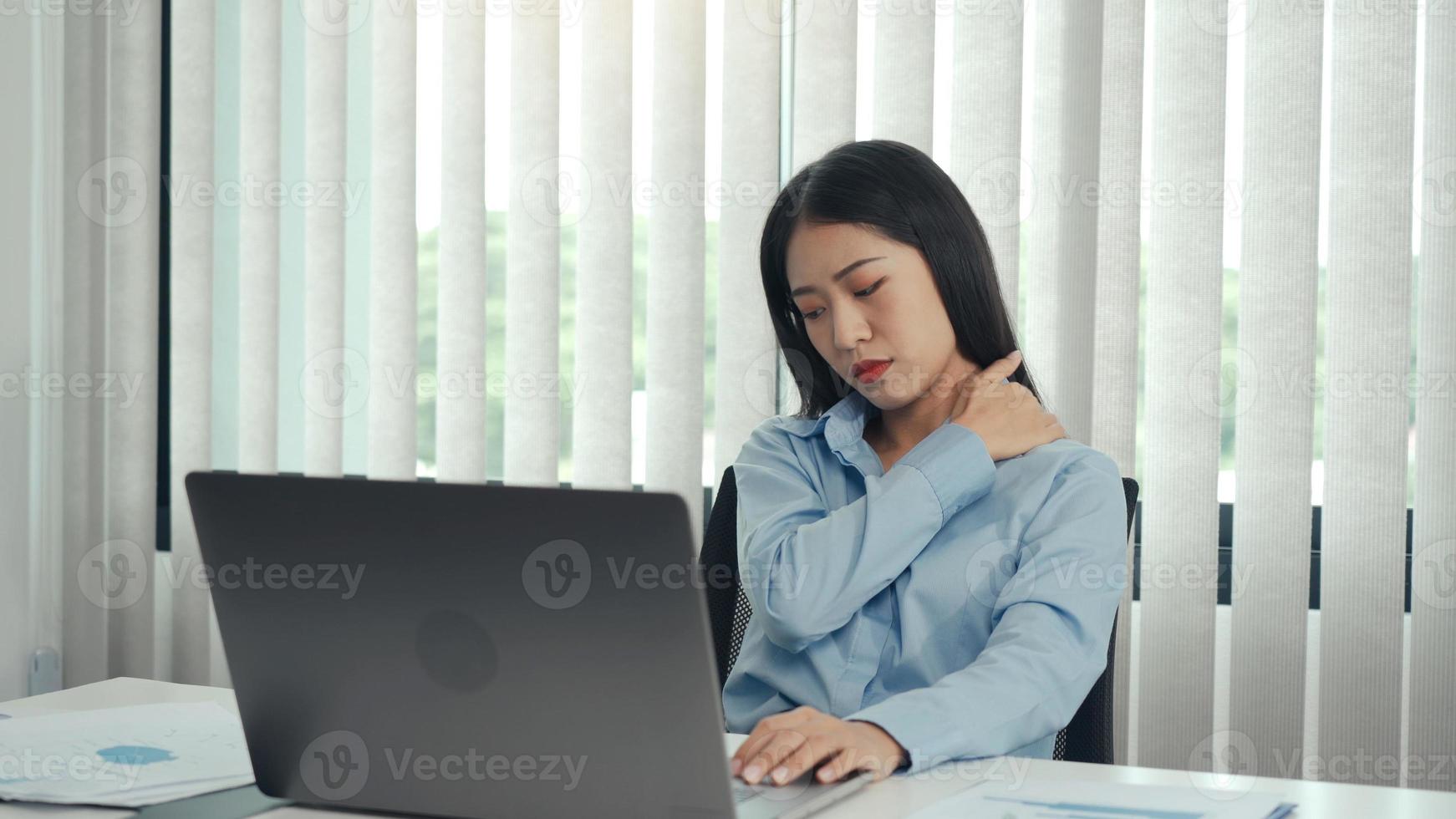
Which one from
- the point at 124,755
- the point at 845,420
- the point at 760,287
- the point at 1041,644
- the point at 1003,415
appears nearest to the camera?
the point at 124,755

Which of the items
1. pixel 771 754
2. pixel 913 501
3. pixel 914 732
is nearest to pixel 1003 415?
pixel 913 501

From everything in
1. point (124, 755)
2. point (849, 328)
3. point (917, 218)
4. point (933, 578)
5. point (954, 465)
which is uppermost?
point (917, 218)

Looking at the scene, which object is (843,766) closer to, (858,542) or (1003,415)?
(858,542)

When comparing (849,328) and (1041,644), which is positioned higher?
(849,328)

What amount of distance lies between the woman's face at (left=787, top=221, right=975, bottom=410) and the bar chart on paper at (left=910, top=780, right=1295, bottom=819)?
0.53 m

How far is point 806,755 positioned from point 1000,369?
0.61 meters

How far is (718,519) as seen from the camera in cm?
142

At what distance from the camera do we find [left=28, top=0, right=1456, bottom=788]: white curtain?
1.85 meters

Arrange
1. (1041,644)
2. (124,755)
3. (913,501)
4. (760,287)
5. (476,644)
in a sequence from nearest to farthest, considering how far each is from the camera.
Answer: (476,644)
(124,755)
(1041,644)
(913,501)
(760,287)

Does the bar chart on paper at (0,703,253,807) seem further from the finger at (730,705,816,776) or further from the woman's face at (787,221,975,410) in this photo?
the woman's face at (787,221,975,410)

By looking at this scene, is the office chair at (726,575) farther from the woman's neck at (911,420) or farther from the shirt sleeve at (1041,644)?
the woman's neck at (911,420)

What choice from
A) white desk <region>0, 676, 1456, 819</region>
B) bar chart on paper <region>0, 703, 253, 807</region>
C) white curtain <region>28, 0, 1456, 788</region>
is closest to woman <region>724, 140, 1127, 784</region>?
white desk <region>0, 676, 1456, 819</region>

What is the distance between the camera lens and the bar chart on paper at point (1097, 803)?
2.63 ft

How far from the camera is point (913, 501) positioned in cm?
122
